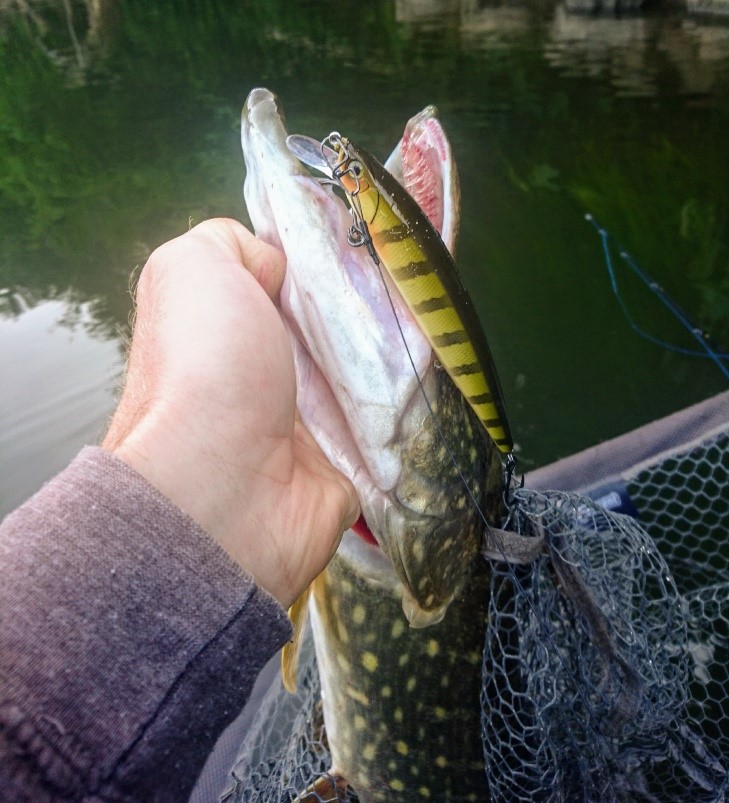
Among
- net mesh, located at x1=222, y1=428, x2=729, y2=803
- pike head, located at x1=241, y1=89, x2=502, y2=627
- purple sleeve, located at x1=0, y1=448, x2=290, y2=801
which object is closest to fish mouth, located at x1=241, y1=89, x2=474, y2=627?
pike head, located at x1=241, y1=89, x2=502, y2=627

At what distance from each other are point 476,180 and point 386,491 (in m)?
7.53

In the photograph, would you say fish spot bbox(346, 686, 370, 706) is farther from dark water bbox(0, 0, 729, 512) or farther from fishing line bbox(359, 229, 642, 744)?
dark water bbox(0, 0, 729, 512)

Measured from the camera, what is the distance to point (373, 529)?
1.36 m

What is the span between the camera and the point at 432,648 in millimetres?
1591

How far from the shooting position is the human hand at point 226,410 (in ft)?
3.06

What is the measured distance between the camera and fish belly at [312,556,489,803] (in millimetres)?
1557

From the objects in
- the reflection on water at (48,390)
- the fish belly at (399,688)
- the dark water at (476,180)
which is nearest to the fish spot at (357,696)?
the fish belly at (399,688)

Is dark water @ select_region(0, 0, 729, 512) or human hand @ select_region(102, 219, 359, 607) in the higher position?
human hand @ select_region(102, 219, 359, 607)

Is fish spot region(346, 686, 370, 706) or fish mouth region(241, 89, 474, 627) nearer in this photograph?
fish mouth region(241, 89, 474, 627)

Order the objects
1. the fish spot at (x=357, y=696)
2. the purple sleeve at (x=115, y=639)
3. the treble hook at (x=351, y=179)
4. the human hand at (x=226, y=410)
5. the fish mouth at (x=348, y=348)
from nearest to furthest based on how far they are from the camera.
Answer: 1. the purple sleeve at (x=115, y=639)
2. the human hand at (x=226, y=410)
3. the treble hook at (x=351, y=179)
4. the fish mouth at (x=348, y=348)
5. the fish spot at (x=357, y=696)

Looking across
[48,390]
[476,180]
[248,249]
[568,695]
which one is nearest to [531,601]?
[568,695]

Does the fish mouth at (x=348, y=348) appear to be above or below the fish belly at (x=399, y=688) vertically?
above

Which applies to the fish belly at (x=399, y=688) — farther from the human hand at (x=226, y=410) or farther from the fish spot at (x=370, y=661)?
the human hand at (x=226, y=410)

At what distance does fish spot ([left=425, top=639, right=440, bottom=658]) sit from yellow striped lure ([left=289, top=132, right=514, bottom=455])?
0.68 meters
